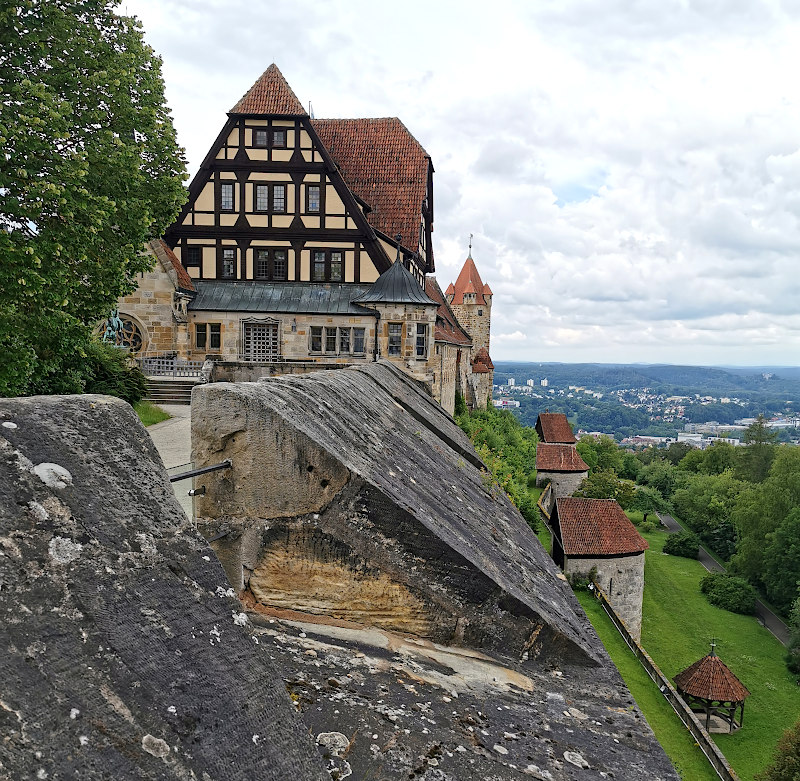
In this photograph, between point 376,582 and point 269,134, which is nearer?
point 376,582

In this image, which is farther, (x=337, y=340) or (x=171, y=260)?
(x=337, y=340)

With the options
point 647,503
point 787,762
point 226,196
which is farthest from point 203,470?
point 647,503

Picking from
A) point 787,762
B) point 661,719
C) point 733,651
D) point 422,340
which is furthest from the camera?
point 733,651

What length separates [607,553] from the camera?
26.2 metres

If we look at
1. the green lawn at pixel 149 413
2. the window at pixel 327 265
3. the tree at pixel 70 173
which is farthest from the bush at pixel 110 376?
the window at pixel 327 265

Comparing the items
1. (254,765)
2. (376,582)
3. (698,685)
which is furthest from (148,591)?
(698,685)

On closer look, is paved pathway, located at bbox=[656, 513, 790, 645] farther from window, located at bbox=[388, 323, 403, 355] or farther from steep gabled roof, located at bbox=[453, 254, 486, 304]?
steep gabled roof, located at bbox=[453, 254, 486, 304]

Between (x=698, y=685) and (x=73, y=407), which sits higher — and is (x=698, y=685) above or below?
below

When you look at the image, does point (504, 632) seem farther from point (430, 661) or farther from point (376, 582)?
point (376, 582)

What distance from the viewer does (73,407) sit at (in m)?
1.84

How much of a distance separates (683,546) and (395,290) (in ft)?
132

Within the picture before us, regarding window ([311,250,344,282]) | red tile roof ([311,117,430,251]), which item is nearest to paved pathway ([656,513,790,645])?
red tile roof ([311,117,430,251])

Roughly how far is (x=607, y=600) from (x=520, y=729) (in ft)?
86.1

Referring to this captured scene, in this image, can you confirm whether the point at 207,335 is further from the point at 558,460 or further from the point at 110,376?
the point at 558,460
